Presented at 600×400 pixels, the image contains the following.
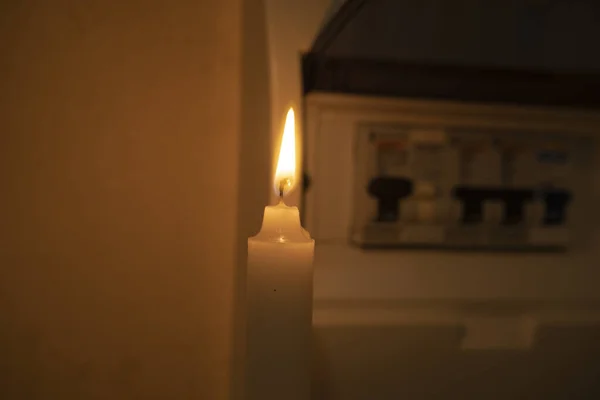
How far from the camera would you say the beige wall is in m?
0.43

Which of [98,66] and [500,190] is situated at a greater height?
[98,66]

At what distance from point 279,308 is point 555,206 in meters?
0.33

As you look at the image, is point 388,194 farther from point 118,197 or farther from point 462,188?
point 118,197

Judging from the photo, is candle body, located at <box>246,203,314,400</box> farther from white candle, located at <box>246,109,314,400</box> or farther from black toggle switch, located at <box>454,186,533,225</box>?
black toggle switch, located at <box>454,186,533,225</box>

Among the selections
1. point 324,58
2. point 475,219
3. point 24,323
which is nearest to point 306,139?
point 324,58

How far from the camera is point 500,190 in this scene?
0.45 m

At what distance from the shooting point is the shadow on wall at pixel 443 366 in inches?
15.0

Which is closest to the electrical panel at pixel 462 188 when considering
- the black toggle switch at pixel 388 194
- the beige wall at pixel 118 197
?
the black toggle switch at pixel 388 194

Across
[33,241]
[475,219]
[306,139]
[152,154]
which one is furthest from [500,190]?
[33,241]

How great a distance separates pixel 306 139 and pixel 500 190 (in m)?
0.19

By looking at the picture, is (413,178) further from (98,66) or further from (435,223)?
(98,66)

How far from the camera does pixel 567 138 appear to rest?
18.5 inches

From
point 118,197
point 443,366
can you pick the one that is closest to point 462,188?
point 443,366

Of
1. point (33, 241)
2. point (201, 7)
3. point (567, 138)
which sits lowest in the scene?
point (33, 241)
